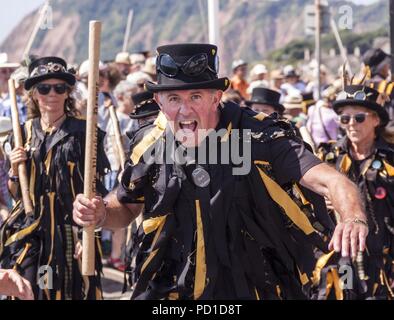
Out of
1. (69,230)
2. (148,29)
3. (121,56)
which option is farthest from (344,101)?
(148,29)

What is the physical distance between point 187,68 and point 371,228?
3.43m

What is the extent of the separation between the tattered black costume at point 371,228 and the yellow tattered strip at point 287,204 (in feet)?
9.68

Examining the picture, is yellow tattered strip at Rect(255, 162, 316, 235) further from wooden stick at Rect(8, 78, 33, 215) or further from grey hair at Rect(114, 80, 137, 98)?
Answer: grey hair at Rect(114, 80, 137, 98)

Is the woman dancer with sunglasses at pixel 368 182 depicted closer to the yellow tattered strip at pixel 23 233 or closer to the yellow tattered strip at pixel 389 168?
the yellow tattered strip at pixel 389 168

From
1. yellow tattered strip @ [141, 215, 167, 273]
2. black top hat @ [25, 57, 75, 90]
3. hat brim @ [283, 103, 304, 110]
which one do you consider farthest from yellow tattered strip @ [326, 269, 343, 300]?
hat brim @ [283, 103, 304, 110]

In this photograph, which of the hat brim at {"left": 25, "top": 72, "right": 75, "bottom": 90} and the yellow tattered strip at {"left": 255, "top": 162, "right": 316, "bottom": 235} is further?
the hat brim at {"left": 25, "top": 72, "right": 75, "bottom": 90}

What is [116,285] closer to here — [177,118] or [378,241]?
[378,241]

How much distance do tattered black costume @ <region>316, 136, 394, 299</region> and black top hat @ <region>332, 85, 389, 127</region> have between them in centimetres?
21

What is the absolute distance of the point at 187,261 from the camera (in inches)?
227

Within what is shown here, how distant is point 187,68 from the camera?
578cm

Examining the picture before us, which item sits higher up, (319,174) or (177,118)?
(177,118)

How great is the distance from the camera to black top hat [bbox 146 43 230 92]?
5734mm

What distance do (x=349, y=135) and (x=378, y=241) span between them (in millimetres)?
811
